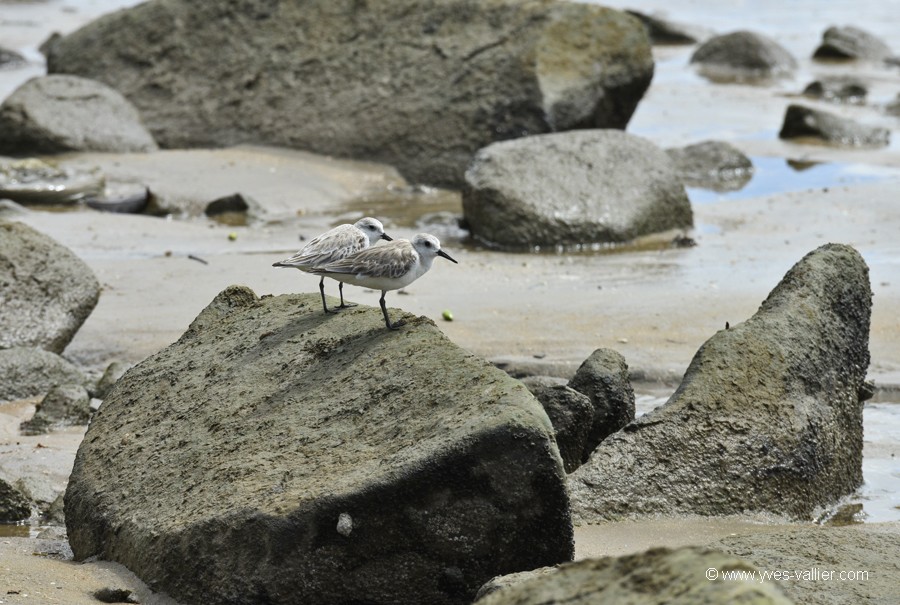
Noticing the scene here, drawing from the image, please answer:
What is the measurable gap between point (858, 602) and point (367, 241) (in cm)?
301

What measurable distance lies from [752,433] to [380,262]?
217 centimetres

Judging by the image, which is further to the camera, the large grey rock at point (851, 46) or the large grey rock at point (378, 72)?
the large grey rock at point (851, 46)

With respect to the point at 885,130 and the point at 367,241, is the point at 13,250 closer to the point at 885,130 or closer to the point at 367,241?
the point at 367,241

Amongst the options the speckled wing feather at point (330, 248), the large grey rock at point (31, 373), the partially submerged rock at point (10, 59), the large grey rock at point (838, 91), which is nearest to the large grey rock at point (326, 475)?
the speckled wing feather at point (330, 248)

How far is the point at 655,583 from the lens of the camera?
330cm

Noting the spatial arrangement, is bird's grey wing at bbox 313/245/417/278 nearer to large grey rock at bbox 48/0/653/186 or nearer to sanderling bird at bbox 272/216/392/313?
sanderling bird at bbox 272/216/392/313

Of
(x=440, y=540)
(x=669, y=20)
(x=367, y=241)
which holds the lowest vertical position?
(x=669, y=20)

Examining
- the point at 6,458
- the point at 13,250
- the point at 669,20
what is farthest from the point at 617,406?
the point at 669,20

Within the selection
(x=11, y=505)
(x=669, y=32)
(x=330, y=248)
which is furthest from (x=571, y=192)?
(x=669, y=32)

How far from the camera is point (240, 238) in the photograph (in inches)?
486

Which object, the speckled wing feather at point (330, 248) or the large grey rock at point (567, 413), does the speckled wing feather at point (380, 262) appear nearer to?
the speckled wing feather at point (330, 248)

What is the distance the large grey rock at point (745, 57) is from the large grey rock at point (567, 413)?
58.6 feet

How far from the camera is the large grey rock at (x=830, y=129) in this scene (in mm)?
17031

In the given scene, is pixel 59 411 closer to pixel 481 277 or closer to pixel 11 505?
pixel 11 505
